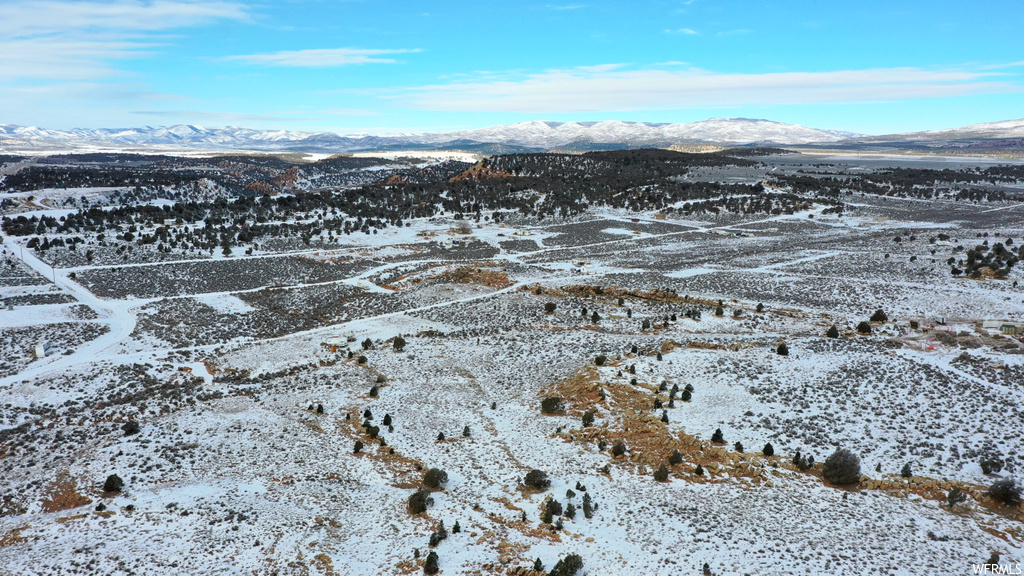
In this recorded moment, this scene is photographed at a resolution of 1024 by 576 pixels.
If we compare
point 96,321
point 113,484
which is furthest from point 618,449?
point 96,321

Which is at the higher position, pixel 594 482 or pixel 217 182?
pixel 217 182

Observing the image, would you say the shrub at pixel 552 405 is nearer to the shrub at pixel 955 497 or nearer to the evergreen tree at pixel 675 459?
the evergreen tree at pixel 675 459

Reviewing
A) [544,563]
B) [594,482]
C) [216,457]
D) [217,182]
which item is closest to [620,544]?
[544,563]

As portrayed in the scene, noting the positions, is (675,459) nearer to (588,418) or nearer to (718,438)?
(718,438)

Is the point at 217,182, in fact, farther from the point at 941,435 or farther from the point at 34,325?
the point at 941,435

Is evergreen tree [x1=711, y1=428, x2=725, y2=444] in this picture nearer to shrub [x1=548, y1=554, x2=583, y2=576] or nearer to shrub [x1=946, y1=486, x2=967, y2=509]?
shrub [x1=946, y1=486, x2=967, y2=509]

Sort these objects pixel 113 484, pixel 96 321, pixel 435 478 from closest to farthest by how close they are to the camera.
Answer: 1. pixel 113 484
2. pixel 435 478
3. pixel 96 321

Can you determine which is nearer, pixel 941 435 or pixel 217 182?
pixel 941 435
